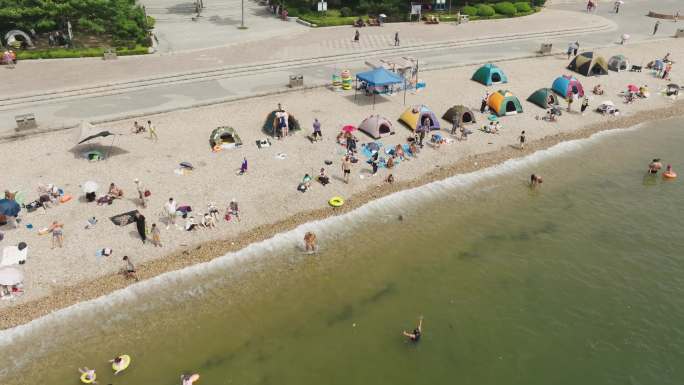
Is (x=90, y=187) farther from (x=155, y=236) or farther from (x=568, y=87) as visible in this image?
(x=568, y=87)

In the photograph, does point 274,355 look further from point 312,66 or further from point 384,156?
point 312,66

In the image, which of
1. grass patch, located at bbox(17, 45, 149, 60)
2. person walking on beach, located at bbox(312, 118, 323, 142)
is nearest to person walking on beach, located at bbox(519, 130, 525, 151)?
person walking on beach, located at bbox(312, 118, 323, 142)

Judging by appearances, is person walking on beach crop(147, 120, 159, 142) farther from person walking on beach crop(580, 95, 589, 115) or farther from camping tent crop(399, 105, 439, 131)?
person walking on beach crop(580, 95, 589, 115)

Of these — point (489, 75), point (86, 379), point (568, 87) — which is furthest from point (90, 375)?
point (568, 87)

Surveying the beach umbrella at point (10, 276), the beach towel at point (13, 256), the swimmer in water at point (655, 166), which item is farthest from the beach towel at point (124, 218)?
the swimmer in water at point (655, 166)

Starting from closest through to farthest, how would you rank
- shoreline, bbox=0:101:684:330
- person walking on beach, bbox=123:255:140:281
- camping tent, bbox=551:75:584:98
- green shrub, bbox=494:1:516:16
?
shoreline, bbox=0:101:684:330 → person walking on beach, bbox=123:255:140:281 → camping tent, bbox=551:75:584:98 → green shrub, bbox=494:1:516:16

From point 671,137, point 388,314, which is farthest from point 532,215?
point 671,137

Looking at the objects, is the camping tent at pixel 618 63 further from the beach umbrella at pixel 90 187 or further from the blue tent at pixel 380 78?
the beach umbrella at pixel 90 187
